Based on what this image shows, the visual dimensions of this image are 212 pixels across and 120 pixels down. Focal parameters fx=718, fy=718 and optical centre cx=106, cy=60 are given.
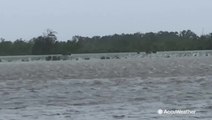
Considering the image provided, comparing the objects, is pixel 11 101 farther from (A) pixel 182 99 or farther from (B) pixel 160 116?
(B) pixel 160 116

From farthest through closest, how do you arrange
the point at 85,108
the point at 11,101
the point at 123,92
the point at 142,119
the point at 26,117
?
the point at 123,92 < the point at 11,101 < the point at 85,108 < the point at 26,117 < the point at 142,119

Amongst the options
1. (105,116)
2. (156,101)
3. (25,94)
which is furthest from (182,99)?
(25,94)

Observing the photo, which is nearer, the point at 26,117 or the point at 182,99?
the point at 26,117

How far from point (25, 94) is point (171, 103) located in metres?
11.9

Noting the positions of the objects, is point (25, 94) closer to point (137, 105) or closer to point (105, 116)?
point (137, 105)

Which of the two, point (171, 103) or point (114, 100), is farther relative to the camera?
point (114, 100)

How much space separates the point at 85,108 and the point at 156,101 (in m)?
3.53

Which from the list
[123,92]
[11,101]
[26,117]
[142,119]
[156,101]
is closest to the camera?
[142,119]

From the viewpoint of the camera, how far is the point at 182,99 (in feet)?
103

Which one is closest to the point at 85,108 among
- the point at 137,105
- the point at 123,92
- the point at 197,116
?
the point at 137,105

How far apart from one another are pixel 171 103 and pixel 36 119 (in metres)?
6.57

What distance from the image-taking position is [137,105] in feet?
96.0

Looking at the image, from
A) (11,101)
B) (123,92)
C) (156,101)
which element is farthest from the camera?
(123,92)

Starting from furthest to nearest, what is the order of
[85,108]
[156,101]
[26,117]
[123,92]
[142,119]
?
[123,92], [156,101], [85,108], [26,117], [142,119]
